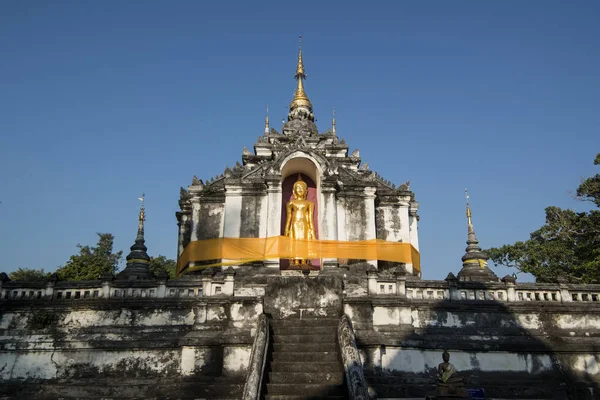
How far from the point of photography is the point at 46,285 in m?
15.8

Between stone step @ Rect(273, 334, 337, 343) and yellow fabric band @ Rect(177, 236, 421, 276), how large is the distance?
21.9 feet

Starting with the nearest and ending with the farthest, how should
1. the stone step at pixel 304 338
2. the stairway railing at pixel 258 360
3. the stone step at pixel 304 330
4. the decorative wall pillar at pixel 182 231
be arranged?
the stairway railing at pixel 258 360, the stone step at pixel 304 338, the stone step at pixel 304 330, the decorative wall pillar at pixel 182 231

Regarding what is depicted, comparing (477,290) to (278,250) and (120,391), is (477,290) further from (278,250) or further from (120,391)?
(120,391)

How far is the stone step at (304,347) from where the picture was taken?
13.4m

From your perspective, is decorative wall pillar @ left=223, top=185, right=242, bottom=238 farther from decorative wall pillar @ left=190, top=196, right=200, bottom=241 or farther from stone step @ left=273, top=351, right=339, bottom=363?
stone step @ left=273, top=351, right=339, bottom=363

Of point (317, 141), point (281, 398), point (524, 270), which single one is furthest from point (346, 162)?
point (524, 270)

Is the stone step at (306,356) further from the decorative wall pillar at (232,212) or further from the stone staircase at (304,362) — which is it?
the decorative wall pillar at (232,212)

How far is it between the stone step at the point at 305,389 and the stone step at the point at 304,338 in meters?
1.75

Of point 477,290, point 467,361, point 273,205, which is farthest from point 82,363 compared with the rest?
point 477,290

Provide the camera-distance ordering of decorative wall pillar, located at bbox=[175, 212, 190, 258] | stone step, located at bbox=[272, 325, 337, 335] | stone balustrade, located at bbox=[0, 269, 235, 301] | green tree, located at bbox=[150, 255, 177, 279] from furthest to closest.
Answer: green tree, located at bbox=[150, 255, 177, 279] < decorative wall pillar, located at bbox=[175, 212, 190, 258] < stone balustrade, located at bbox=[0, 269, 235, 301] < stone step, located at bbox=[272, 325, 337, 335]

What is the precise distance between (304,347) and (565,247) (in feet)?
84.2

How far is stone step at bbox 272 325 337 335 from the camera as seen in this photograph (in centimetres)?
1406

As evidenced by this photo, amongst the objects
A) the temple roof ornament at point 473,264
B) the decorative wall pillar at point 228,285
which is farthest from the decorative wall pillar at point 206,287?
the temple roof ornament at point 473,264

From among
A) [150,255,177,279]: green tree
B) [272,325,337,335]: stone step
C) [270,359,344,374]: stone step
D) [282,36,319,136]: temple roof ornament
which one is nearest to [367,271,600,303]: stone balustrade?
[272,325,337,335]: stone step
